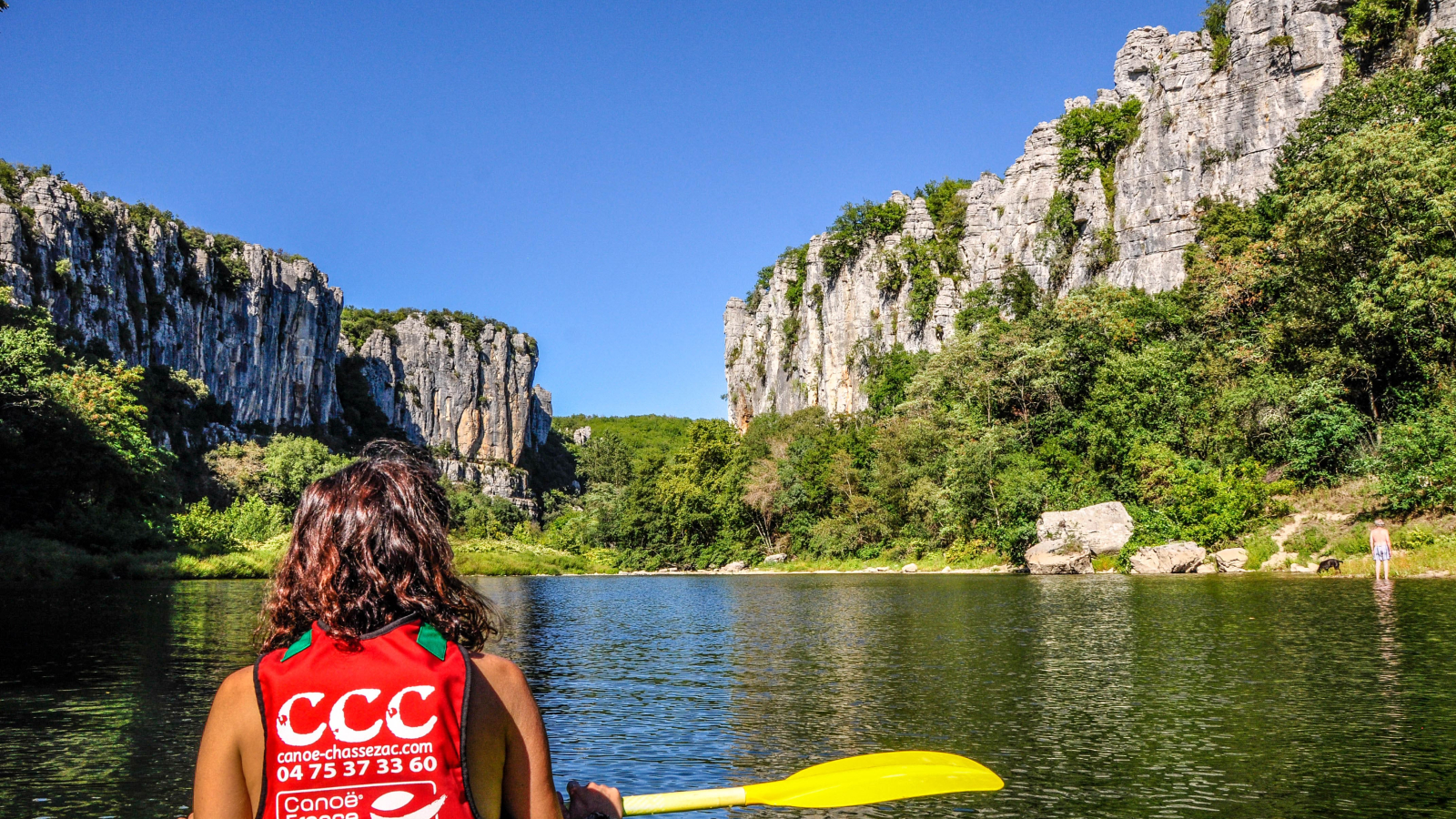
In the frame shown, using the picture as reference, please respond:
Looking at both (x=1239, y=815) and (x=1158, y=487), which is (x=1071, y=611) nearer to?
(x=1239, y=815)

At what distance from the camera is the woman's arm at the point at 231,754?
2.12 metres

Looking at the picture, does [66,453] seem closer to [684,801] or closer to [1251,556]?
[684,801]

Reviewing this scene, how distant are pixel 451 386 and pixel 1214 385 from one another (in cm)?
10371

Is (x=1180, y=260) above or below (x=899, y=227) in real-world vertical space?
below

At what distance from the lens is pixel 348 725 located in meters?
2.12

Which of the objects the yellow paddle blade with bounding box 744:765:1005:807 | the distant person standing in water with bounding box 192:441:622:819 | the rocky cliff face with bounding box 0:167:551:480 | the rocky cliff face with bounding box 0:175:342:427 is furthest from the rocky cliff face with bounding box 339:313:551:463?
the distant person standing in water with bounding box 192:441:622:819

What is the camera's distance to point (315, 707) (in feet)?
6.96

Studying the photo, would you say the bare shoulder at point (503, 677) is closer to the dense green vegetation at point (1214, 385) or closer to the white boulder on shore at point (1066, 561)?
the dense green vegetation at point (1214, 385)

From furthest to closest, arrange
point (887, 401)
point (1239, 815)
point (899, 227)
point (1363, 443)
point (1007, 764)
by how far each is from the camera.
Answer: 1. point (899, 227)
2. point (887, 401)
3. point (1363, 443)
4. point (1007, 764)
5. point (1239, 815)

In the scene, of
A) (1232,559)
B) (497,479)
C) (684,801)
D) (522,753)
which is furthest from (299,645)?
(497,479)

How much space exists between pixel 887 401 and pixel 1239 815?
2290 inches

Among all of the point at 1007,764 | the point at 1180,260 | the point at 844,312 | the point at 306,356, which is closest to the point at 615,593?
the point at 1007,764

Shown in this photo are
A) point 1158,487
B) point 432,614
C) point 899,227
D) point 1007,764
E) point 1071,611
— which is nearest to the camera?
point 432,614

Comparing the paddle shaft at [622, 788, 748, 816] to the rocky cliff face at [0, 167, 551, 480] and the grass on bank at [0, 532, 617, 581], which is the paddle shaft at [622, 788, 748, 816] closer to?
the grass on bank at [0, 532, 617, 581]
